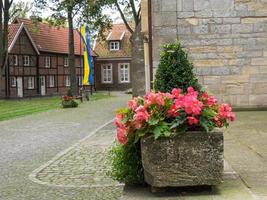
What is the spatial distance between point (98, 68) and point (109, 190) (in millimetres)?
62824

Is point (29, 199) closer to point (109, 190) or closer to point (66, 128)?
point (109, 190)

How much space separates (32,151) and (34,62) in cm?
4172

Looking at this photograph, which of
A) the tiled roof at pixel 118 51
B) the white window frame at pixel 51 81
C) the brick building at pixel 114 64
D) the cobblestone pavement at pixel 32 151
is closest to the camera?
the cobblestone pavement at pixel 32 151

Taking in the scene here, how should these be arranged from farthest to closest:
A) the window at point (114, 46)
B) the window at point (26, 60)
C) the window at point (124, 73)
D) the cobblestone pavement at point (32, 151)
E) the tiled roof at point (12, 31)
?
the window at point (114, 46), the window at point (124, 73), the window at point (26, 60), the tiled roof at point (12, 31), the cobblestone pavement at point (32, 151)

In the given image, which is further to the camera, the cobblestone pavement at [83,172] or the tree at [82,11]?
the tree at [82,11]

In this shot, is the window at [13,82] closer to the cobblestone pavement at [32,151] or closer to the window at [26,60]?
the window at [26,60]

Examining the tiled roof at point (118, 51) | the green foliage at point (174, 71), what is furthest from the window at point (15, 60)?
the green foliage at point (174, 71)

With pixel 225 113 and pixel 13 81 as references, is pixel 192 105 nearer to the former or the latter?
pixel 225 113

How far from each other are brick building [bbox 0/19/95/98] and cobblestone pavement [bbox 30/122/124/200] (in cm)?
3481

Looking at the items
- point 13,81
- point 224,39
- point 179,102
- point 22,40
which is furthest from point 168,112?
point 22,40

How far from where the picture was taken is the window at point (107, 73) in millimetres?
70125

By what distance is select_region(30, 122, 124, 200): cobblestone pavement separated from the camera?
7.82 m

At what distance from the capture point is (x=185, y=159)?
17.8ft

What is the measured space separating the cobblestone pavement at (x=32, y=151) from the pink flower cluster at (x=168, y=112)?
2017 mm
